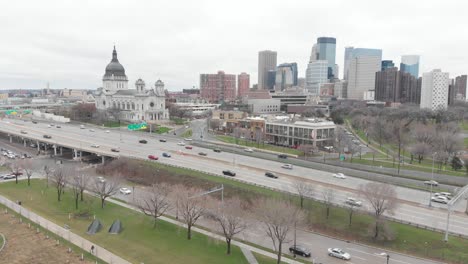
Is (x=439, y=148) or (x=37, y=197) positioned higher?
(x=439, y=148)

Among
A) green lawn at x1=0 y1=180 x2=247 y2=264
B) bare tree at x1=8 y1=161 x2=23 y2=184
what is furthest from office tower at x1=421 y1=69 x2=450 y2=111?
bare tree at x1=8 y1=161 x2=23 y2=184

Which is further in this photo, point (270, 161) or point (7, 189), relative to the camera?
point (270, 161)

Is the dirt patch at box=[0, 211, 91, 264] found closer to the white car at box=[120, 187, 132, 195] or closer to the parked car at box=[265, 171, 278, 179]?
the white car at box=[120, 187, 132, 195]

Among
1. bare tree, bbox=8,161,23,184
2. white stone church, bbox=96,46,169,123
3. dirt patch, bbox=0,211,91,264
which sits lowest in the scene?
dirt patch, bbox=0,211,91,264

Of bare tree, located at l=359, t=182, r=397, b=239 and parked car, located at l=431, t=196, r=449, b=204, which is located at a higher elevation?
bare tree, located at l=359, t=182, r=397, b=239

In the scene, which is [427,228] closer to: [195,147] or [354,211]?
[354,211]

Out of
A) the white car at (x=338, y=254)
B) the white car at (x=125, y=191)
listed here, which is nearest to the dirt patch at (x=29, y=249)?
the white car at (x=125, y=191)

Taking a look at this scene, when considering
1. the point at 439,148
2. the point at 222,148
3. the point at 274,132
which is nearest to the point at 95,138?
the point at 222,148

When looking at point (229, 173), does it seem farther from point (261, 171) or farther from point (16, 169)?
point (16, 169)

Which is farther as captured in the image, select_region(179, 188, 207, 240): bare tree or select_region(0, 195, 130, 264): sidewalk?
select_region(179, 188, 207, 240): bare tree
